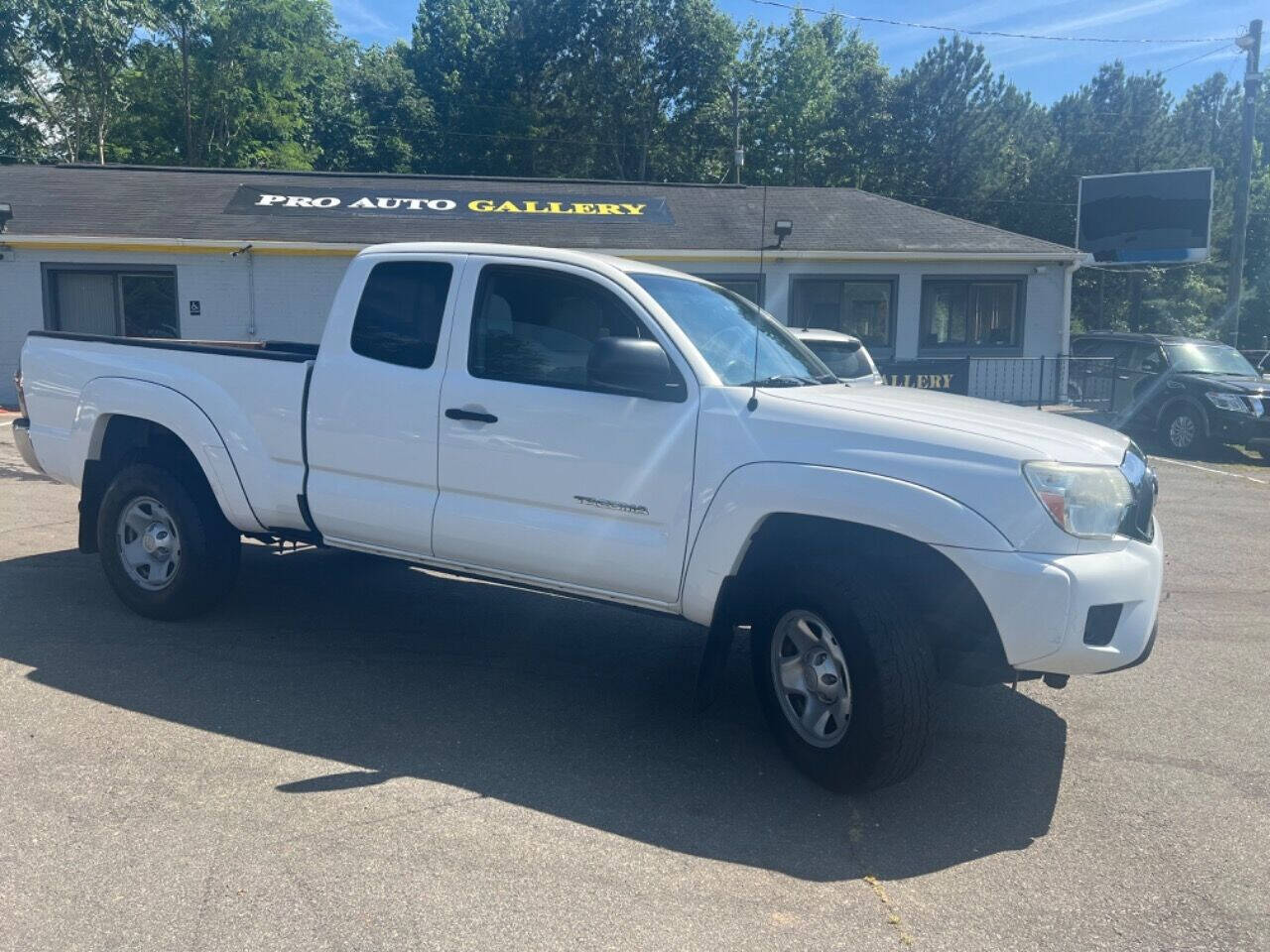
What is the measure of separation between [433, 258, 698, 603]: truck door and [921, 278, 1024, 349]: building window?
16.9 meters

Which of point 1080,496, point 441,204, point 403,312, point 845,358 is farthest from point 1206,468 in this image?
point 441,204

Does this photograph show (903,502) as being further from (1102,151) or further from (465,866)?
(1102,151)

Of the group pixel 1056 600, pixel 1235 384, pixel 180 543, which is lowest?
pixel 180 543

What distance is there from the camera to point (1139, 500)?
430 centimetres

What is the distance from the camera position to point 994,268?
68.9ft

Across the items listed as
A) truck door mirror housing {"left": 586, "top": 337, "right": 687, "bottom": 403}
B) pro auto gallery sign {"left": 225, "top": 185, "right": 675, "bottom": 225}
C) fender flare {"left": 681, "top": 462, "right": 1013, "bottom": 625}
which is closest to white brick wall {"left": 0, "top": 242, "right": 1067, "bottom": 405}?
pro auto gallery sign {"left": 225, "top": 185, "right": 675, "bottom": 225}

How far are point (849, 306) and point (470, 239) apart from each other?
691 centimetres

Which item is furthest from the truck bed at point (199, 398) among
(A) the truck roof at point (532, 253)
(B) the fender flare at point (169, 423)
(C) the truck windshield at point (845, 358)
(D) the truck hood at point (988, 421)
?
(C) the truck windshield at point (845, 358)

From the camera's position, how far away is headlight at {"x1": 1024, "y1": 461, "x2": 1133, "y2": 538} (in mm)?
3986

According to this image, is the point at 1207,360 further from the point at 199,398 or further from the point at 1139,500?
the point at 199,398

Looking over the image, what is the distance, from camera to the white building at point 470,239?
18.9m

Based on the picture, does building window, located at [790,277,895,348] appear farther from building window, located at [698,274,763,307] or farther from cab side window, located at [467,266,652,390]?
cab side window, located at [467,266,652,390]

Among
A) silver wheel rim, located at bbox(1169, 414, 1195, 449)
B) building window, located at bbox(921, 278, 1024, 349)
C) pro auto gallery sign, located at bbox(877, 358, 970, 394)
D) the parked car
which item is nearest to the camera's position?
the parked car

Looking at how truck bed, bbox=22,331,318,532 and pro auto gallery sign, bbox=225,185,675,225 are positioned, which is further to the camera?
pro auto gallery sign, bbox=225,185,675,225
